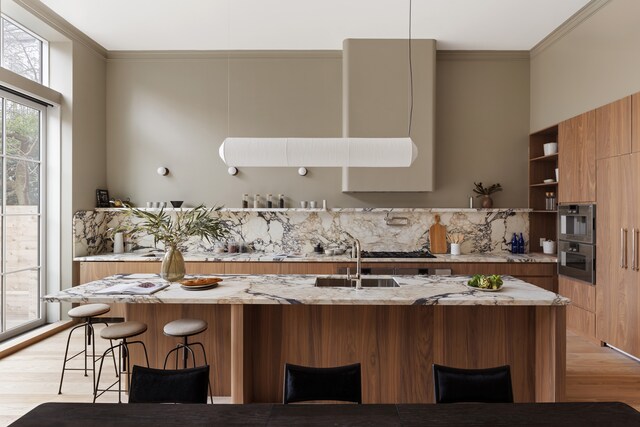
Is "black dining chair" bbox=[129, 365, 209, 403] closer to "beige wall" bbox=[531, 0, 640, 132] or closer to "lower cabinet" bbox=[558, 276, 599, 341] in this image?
"lower cabinet" bbox=[558, 276, 599, 341]

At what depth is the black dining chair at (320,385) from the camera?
A: 5.75 feet

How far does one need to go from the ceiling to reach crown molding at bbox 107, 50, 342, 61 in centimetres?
9

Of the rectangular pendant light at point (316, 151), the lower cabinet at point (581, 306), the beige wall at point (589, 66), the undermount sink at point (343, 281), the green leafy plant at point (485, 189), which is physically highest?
the beige wall at point (589, 66)

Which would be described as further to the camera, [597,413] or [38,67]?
Result: [38,67]

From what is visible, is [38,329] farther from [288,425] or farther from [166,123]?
[288,425]

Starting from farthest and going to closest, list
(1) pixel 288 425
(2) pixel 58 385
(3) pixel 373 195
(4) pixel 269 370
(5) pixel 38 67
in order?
(3) pixel 373 195 → (5) pixel 38 67 → (2) pixel 58 385 → (4) pixel 269 370 → (1) pixel 288 425

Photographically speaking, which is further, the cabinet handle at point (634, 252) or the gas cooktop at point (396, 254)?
the gas cooktop at point (396, 254)

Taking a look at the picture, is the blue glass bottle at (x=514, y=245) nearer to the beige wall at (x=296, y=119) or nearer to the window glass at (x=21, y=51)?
the beige wall at (x=296, y=119)

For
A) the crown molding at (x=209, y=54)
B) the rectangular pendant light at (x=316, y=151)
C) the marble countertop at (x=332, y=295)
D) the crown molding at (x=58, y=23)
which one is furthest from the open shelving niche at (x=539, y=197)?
the crown molding at (x=58, y=23)

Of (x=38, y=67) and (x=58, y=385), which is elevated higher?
(x=38, y=67)

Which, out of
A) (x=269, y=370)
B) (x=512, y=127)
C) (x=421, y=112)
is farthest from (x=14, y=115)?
(x=512, y=127)

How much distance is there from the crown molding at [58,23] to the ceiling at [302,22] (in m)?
0.08

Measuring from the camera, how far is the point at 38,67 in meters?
4.70

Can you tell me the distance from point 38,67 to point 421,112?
458cm
